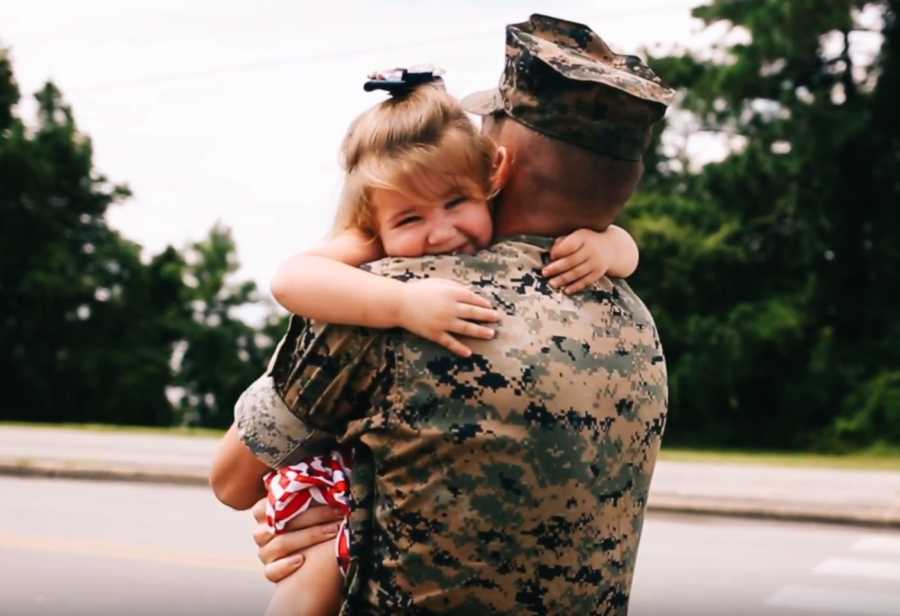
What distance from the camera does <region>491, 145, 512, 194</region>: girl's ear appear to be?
5.95 feet

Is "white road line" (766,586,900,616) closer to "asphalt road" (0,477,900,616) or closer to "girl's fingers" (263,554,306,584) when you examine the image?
"asphalt road" (0,477,900,616)

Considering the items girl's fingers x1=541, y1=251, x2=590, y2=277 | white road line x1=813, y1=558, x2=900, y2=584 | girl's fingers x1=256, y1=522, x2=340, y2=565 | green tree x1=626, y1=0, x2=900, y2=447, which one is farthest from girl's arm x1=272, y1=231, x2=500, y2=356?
green tree x1=626, y1=0, x2=900, y2=447

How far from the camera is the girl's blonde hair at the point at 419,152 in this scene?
182cm

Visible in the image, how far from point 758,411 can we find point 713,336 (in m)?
3.20

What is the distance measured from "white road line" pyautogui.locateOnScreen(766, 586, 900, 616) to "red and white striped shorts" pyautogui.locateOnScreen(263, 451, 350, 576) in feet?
18.9

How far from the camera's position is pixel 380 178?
6.03 ft

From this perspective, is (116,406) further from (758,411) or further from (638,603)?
(638,603)

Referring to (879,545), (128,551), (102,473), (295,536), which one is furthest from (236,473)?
(102,473)

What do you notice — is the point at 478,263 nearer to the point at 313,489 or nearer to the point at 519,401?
the point at 519,401

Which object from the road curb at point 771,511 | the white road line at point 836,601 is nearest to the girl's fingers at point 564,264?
the white road line at point 836,601

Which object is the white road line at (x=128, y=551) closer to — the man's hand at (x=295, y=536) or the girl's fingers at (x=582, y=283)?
the man's hand at (x=295, y=536)

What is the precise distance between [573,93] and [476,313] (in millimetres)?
326

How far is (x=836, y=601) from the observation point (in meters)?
7.32

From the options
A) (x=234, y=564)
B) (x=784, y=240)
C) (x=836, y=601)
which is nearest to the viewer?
(x=836, y=601)
